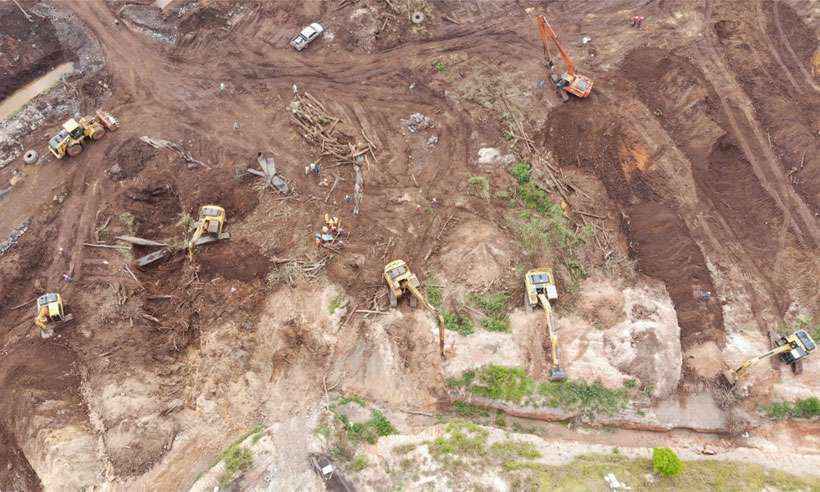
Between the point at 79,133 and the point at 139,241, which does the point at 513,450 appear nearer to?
the point at 139,241

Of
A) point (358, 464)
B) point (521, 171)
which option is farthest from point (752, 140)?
point (358, 464)

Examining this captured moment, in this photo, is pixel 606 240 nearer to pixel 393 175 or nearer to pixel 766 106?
pixel 393 175

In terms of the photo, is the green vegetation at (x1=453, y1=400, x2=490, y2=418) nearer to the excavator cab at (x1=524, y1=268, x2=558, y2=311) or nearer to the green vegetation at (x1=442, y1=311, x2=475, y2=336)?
the green vegetation at (x1=442, y1=311, x2=475, y2=336)

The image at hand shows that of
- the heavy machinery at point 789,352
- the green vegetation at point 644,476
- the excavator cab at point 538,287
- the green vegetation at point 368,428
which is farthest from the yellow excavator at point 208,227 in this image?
the heavy machinery at point 789,352

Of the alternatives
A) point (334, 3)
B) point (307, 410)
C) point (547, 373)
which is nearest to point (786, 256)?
point (547, 373)

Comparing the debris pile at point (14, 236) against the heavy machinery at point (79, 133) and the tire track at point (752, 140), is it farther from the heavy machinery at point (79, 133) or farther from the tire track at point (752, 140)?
the tire track at point (752, 140)

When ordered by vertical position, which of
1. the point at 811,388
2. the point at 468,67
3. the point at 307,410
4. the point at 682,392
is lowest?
the point at 811,388
